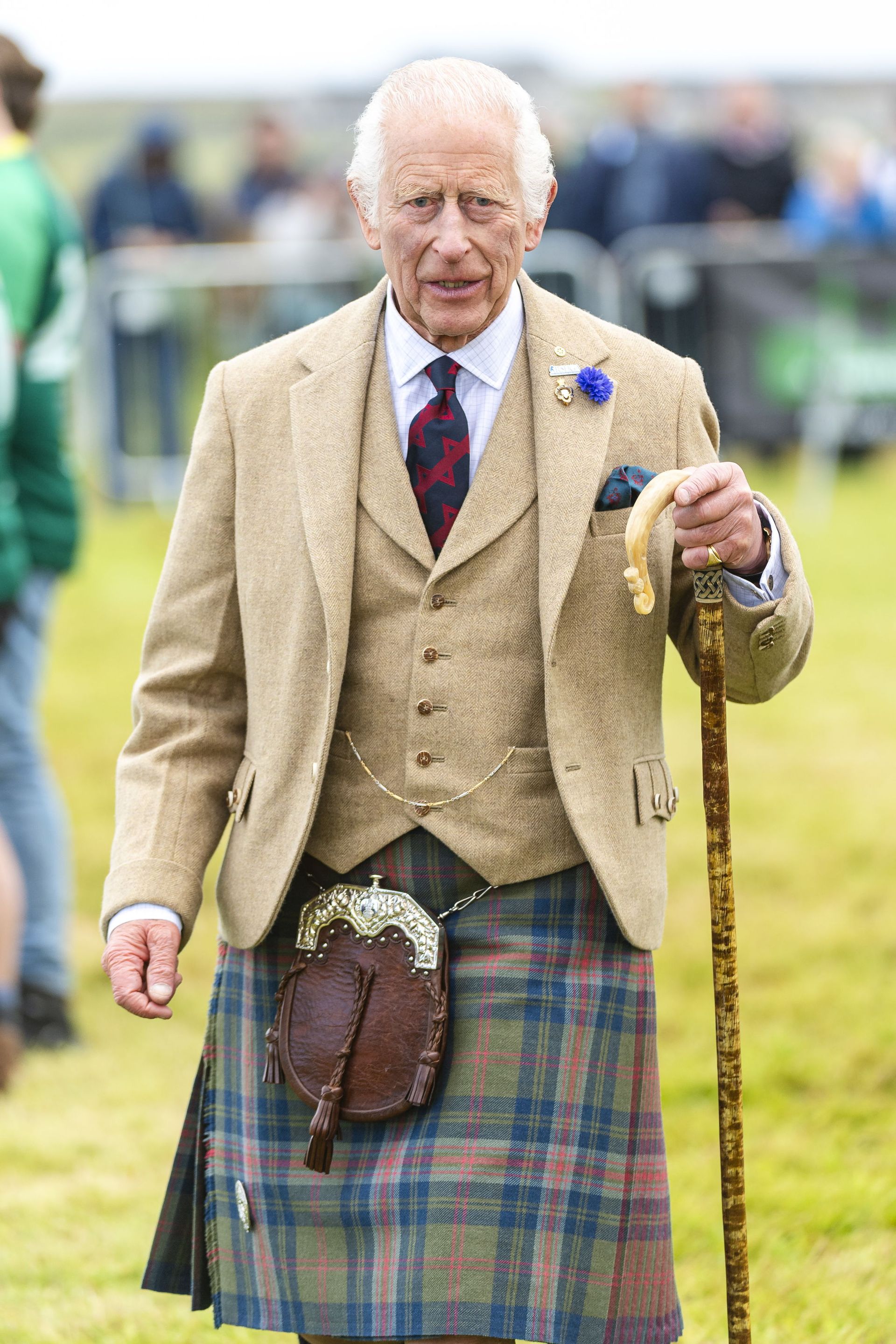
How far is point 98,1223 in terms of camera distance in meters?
4.42

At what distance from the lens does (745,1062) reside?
17.2 ft

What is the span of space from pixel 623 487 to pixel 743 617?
0.84ft

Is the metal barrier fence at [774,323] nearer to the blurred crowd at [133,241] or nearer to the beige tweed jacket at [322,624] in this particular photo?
the blurred crowd at [133,241]

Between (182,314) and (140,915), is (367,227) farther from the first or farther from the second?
(182,314)

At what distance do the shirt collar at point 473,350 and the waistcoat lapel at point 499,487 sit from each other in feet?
0.13

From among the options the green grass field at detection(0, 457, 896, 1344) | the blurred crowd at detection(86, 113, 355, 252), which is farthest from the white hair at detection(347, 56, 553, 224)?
the blurred crowd at detection(86, 113, 355, 252)

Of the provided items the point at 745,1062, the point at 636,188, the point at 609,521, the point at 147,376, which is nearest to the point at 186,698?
the point at 609,521

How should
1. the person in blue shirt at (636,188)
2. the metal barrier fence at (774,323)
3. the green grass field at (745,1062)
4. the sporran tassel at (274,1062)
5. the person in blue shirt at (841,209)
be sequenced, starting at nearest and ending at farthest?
the sporran tassel at (274,1062)
the green grass field at (745,1062)
the metal barrier fence at (774,323)
the person in blue shirt at (841,209)
the person in blue shirt at (636,188)

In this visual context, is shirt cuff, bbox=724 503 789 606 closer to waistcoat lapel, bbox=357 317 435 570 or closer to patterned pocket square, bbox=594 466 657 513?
patterned pocket square, bbox=594 466 657 513

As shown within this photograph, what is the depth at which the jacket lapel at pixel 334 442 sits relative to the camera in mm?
2715

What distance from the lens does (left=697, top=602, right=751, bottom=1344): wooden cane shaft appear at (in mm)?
2748

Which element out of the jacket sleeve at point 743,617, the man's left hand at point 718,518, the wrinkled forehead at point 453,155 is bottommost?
the jacket sleeve at point 743,617

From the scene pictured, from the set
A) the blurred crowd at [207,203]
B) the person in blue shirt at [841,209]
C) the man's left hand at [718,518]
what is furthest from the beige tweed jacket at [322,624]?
the blurred crowd at [207,203]

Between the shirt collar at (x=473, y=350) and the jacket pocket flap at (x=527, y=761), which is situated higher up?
the shirt collar at (x=473, y=350)
